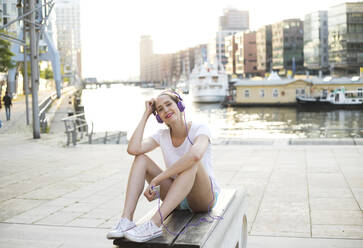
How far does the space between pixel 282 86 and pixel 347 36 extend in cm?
4197

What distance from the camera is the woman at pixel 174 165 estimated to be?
3.72m

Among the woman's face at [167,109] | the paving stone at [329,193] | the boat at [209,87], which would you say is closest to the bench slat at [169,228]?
the woman's face at [167,109]

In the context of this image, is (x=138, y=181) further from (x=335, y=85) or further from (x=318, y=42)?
(x=318, y=42)

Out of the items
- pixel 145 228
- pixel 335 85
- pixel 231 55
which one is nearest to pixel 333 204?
pixel 145 228

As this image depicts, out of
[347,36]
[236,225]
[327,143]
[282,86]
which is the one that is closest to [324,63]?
[347,36]

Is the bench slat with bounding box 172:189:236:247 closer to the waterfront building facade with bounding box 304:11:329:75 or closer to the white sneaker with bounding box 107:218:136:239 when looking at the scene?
the white sneaker with bounding box 107:218:136:239

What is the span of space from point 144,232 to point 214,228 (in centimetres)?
57

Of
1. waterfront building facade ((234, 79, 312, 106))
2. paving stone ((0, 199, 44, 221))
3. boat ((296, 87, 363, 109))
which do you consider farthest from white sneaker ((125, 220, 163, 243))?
waterfront building facade ((234, 79, 312, 106))

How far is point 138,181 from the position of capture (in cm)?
388

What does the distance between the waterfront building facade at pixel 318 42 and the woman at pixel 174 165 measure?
383 feet

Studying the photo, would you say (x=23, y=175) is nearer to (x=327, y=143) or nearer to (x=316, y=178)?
(x=316, y=178)

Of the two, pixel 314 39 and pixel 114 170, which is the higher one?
pixel 314 39

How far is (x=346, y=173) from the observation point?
29.3ft

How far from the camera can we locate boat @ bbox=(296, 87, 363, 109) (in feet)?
199
